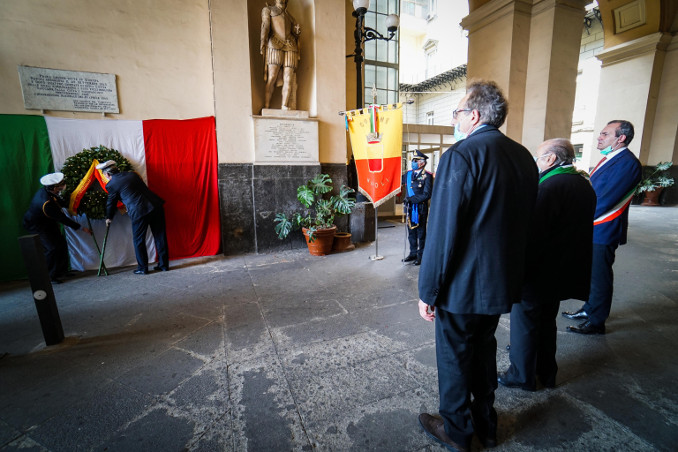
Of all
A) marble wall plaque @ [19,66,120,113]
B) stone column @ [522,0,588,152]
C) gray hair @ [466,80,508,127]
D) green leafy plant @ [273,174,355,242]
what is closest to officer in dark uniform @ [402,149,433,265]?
green leafy plant @ [273,174,355,242]

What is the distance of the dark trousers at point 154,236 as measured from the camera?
185 inches

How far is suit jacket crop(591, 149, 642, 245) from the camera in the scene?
8.58ft

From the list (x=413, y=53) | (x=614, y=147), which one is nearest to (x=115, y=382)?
(x=614, y=147)

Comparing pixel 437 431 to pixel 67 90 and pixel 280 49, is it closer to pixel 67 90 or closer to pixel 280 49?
pixel 280 49

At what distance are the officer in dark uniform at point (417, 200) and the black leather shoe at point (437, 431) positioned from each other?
323 cm

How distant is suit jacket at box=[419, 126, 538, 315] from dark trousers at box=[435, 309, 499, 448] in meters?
0.13

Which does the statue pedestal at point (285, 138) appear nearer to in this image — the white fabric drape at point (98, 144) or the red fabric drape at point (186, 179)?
the red fabric drape at point (186, 179)

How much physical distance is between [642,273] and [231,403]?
222 inches

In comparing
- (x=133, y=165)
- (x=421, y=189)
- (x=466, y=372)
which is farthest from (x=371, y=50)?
(x=466, y=372)

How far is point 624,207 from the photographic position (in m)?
2.67

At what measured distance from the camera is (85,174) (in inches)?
183

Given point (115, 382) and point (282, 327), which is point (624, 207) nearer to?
point (282, 327)

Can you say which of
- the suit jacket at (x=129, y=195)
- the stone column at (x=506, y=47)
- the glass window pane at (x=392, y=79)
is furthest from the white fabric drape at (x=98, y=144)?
the glass window pane at (x=392, y=79)

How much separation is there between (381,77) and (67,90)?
944 cm
